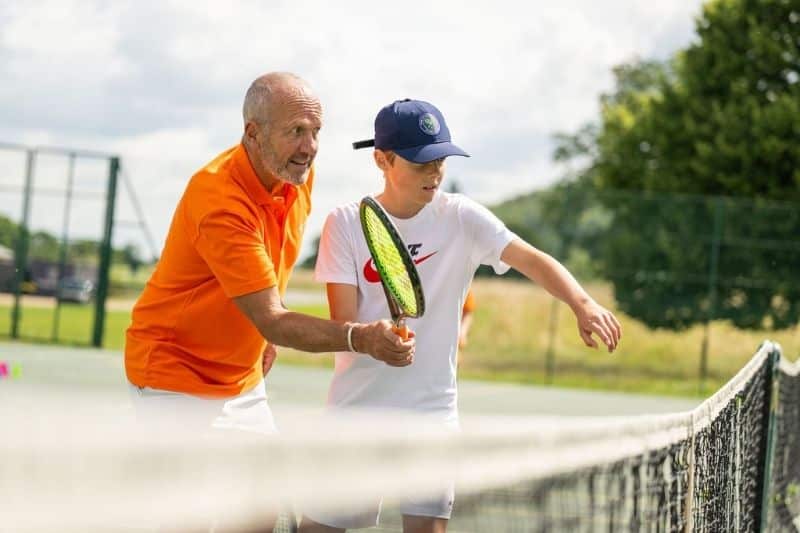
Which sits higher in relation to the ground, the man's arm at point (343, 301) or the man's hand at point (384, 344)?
the man's arm at point (343, 301)

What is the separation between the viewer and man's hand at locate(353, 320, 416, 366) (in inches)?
116

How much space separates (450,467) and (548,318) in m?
17.3

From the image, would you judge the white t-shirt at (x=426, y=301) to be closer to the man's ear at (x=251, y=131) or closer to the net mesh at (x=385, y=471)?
the net mesh at (x=385, y=471)

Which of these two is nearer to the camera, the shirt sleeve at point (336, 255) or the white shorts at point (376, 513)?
the white shorts at point (376, 513)

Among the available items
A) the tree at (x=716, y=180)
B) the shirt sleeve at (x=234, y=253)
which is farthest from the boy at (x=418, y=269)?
the tree at (x=716, y=180)

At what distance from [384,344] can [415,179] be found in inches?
20.6

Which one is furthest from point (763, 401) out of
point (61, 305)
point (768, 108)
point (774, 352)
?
point (768, 108)

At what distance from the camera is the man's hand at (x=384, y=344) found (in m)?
2.95

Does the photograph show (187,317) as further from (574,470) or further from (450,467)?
(450,467)

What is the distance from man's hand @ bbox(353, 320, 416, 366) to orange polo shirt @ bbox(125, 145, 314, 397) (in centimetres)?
26

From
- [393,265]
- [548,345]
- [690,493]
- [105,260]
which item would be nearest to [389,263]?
[393,265]

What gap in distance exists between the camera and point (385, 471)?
1.76 meters

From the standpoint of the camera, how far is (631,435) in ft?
9.16

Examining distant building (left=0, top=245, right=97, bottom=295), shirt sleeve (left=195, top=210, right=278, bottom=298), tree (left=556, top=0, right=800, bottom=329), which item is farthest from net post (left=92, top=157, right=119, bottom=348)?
shirt sleeve (left=195, top=210, right=278, bottom=298)
